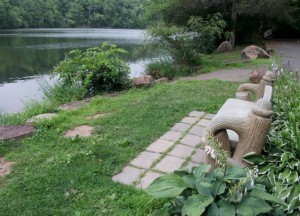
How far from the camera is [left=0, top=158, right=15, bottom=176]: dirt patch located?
9.61 feet

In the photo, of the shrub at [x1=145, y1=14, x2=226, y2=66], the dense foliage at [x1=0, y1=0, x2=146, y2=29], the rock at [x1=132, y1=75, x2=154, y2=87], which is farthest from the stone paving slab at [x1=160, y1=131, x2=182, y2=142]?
the dense foliage at [x1=0, y1=0, x2=146, y2=29]

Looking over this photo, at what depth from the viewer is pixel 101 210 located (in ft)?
7.57

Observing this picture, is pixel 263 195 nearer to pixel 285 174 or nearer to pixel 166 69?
pixel 285 174

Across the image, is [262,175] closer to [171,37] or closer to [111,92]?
[111,92]

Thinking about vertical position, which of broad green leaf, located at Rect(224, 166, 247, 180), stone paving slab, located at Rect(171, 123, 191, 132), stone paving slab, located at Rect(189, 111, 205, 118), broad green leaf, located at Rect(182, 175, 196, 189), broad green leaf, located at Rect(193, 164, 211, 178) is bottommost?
stone paving slab, located at Rect(189, 111, 205, 118)


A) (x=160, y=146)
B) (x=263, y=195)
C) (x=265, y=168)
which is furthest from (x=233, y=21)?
(x=263, y=195)

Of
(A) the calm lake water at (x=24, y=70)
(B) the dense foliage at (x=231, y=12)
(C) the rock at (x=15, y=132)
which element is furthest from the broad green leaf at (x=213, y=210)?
(B) the dense foliage at (x=231, y=12)

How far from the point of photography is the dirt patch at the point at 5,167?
115 inches

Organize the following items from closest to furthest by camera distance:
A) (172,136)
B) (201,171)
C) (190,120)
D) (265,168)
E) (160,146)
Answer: (201,171) < (265,168) < (160,146) < (172,136) < (190,120)

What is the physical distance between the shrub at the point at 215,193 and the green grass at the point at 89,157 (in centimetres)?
36

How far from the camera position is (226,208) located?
1663mm

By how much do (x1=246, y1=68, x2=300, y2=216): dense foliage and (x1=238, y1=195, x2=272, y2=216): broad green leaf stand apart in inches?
11.3

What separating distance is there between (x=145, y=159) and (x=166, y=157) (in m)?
0.22

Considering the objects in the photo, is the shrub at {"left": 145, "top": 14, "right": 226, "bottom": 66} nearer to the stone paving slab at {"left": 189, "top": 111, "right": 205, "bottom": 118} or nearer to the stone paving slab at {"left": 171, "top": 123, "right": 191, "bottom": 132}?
the stone paving slab at {"left": 189, "top": 111, "right": 205, "bottom": 118}
